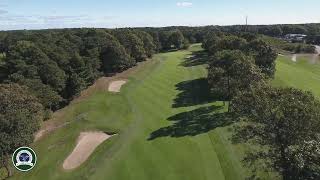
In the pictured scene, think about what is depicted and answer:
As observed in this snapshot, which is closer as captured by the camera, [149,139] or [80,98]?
[149,139]

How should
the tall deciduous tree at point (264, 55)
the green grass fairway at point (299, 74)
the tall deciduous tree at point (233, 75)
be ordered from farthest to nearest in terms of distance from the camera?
the tall deciduous tree at point (264, 55), the green grass fairway at point (299, 74), the tall deciduous tree at point (233, 75)

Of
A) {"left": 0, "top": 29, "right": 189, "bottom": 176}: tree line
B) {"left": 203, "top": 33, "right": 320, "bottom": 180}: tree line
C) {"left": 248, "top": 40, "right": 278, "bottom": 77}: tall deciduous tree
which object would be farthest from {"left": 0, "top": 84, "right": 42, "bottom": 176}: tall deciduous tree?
{"left": 248, "top": 40, "right": 278, "bottom": 77}: tall deciduous tree

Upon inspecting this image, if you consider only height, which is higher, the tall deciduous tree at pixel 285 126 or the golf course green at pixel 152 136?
the tall deciduous tree at pixel 285 126

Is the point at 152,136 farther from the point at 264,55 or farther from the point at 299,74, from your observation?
the point at 299,74

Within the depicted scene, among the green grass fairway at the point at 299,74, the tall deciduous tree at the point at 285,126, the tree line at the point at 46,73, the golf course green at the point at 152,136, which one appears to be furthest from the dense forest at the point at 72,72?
the green grass fairway at the point at 299,74

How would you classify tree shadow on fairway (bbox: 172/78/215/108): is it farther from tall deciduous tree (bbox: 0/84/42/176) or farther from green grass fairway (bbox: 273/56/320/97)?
tall deciduous tree (bbox: 0/84/42/176)

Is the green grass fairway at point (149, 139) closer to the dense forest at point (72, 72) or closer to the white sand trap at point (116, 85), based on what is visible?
the white sand trap at point (116, 85)

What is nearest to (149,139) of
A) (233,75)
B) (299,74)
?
(233,75)
